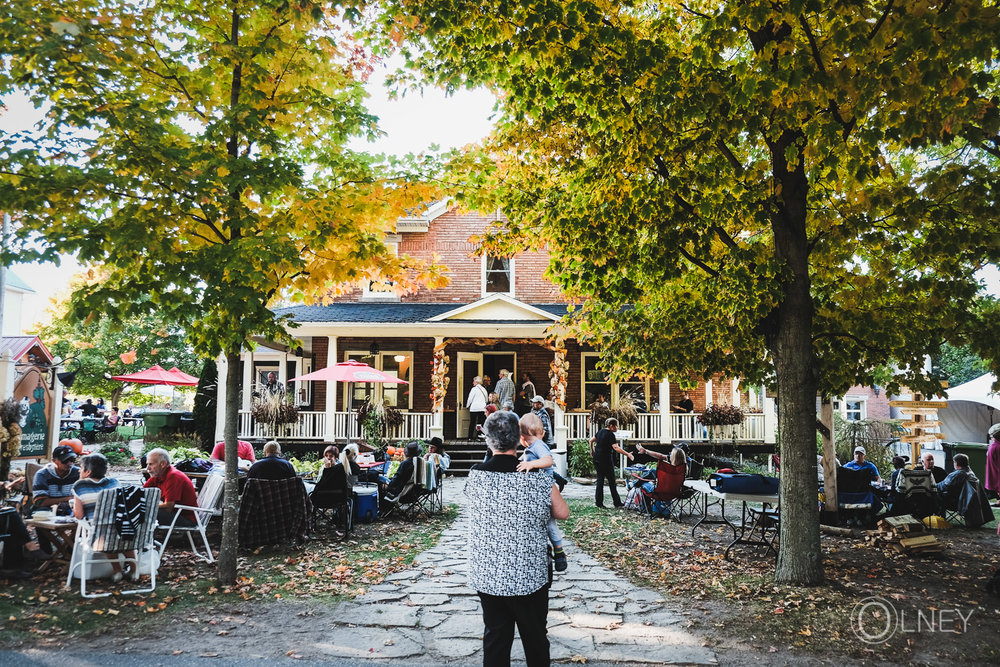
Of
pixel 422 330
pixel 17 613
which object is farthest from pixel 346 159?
pixel 422 330

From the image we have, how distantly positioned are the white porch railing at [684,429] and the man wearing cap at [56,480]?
12.7 metres

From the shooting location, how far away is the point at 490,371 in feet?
69.0

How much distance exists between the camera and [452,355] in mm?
20719

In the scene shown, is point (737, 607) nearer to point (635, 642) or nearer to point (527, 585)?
point (635, 642)

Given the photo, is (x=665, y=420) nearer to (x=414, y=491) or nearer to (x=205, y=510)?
(x=414, y=491)

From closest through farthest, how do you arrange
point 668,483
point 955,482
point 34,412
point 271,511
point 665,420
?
point 271,511
point 668,483
point 955,482
point 34,412
point 665,420

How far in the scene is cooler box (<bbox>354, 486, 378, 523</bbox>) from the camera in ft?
34.7

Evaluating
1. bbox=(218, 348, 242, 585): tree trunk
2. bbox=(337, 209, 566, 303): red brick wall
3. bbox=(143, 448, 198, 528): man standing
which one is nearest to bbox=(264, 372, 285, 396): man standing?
bbox=(337, 209, 566, 303): red brick wall

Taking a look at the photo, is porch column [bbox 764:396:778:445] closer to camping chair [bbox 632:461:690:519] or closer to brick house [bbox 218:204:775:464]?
brick house [bbox 218:204:775:464]

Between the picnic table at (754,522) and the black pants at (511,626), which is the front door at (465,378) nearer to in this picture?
the picnic table at (754,522)

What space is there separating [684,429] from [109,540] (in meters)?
15.4

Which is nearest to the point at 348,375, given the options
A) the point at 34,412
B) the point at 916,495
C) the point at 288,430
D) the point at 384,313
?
the point at 288,430

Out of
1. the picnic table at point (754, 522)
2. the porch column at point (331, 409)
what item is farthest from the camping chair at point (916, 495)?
the porch column at point (331, 409)

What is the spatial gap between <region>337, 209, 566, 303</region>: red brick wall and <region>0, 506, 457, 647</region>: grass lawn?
1268cm
